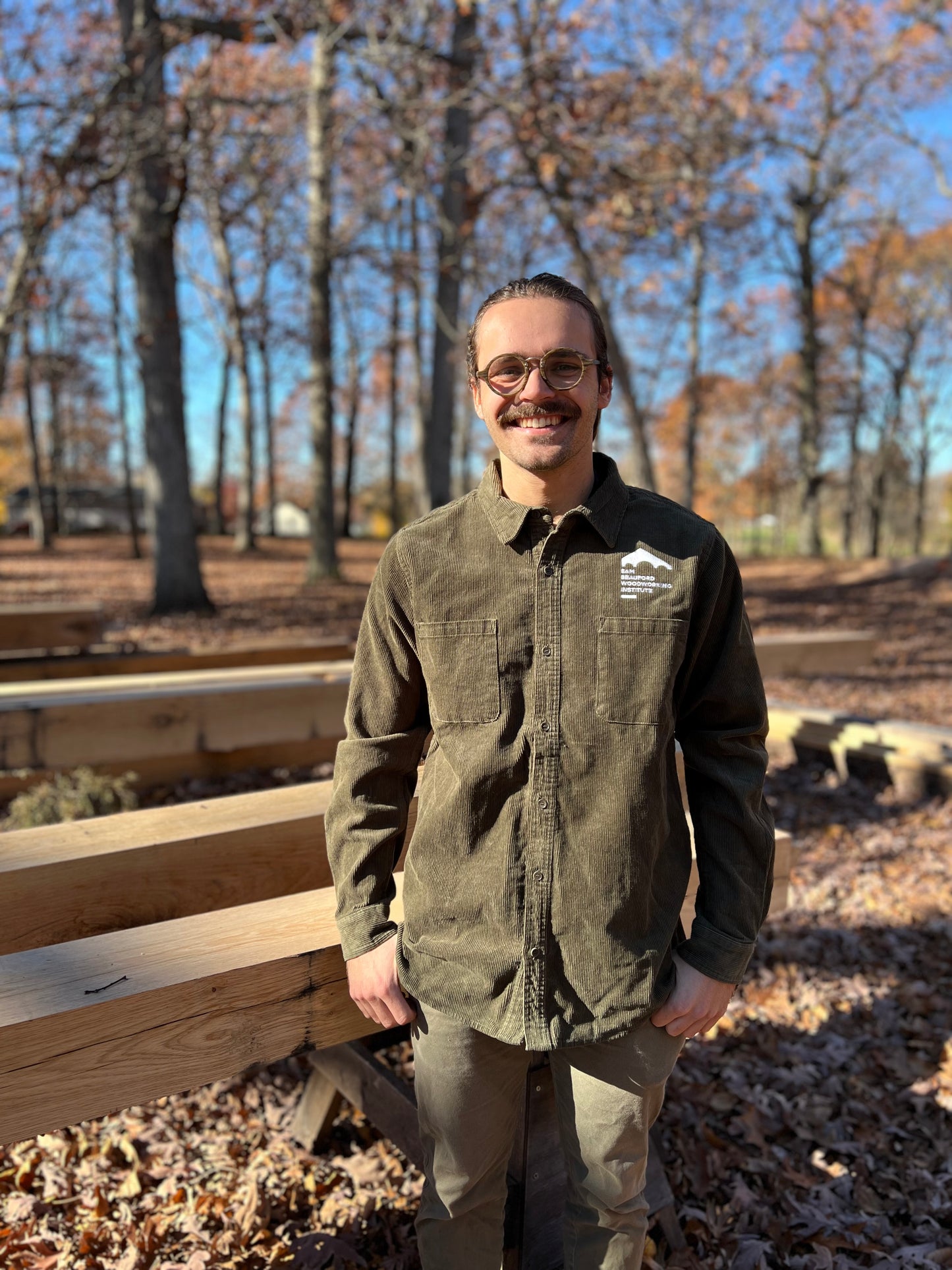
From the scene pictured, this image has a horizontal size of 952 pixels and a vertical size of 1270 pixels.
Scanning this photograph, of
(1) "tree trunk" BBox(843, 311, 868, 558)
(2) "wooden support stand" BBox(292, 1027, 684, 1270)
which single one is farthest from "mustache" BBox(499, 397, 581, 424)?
(1) "tree trunk" BBox(843, 311, 868, 558)

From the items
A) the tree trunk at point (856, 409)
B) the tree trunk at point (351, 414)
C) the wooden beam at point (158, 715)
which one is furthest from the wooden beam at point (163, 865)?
the tree trunk at point (856, 409)

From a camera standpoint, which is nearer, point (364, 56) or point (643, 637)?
point (643, 637)

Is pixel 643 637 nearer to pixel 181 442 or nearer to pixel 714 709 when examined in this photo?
pixel 714 709

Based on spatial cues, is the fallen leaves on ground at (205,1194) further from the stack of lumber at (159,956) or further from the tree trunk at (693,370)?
the tree trunk at (693,370)

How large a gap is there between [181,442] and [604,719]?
33.1 ft

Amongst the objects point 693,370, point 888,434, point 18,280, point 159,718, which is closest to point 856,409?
point 888,434

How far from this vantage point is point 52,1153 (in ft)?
9.09

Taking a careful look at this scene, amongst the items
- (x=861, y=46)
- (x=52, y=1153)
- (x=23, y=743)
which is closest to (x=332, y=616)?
(x=23, y=743)

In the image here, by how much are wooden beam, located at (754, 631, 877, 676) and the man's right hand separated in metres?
5.28

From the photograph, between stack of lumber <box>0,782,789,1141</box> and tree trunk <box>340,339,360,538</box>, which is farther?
tree trunk <box>340,339,360,538</box>

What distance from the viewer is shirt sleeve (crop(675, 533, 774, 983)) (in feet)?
5.72

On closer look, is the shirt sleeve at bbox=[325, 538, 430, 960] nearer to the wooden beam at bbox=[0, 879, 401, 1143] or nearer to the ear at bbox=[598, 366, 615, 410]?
the wooden beam at bbox=[0, 879, 401, 1143]

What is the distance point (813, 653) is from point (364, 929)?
19.6ft

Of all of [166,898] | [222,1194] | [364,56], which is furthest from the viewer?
[364,56]
